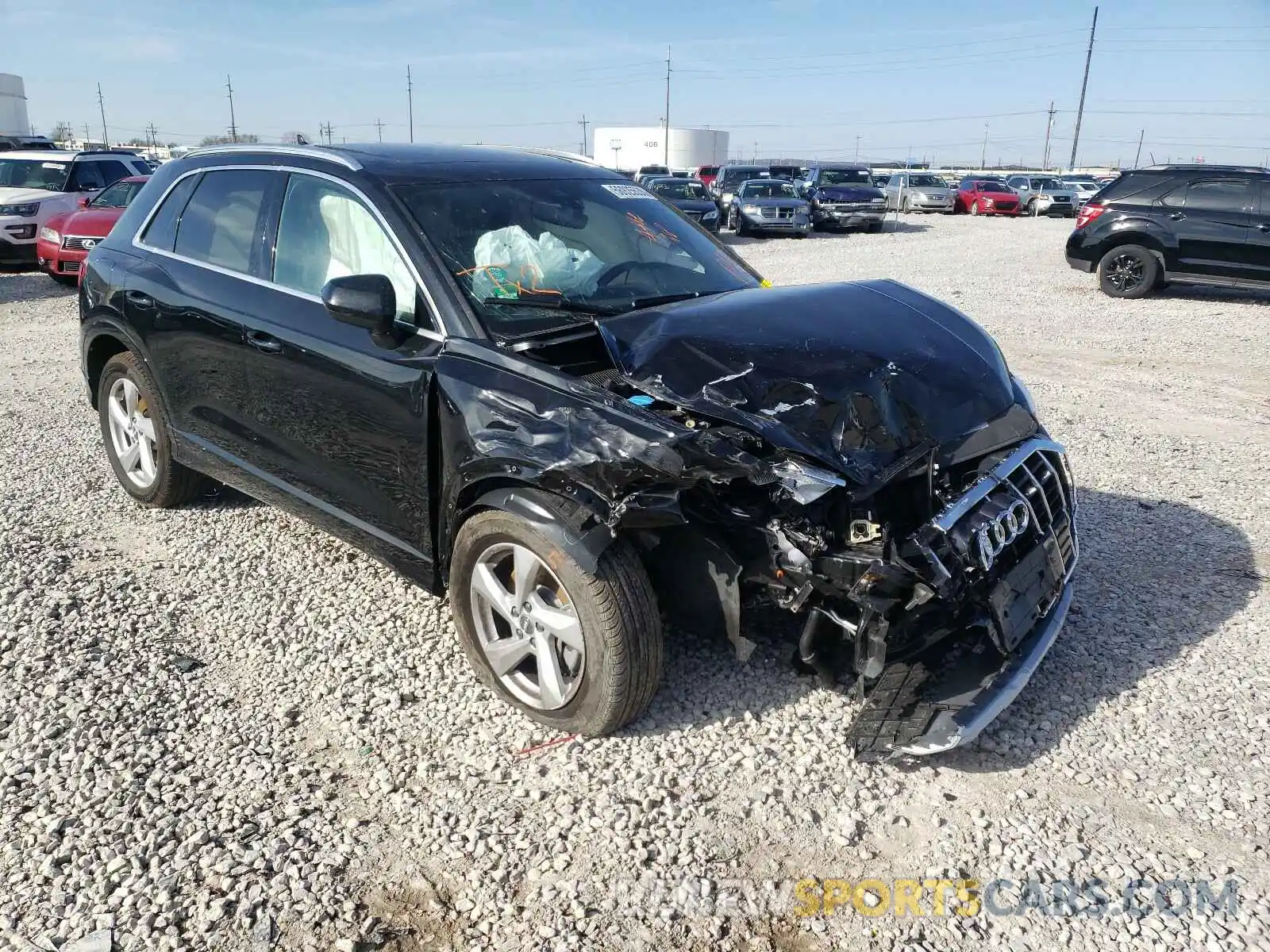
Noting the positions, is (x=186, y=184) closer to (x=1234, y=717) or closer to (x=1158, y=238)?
(x=1234, y=717)

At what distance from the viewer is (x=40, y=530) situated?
487cm

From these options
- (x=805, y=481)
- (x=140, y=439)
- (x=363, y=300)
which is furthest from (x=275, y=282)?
(x=805, y=481)

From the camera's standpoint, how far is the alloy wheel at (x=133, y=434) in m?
5.01

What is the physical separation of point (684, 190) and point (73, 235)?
47.0ft

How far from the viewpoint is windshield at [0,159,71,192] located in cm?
1535

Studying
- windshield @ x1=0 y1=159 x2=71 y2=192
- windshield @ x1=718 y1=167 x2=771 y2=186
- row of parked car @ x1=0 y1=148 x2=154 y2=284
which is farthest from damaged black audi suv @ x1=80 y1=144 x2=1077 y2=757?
windshield @ x1=718 y1=167 x2=771 y2=186

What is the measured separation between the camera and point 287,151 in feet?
13.7

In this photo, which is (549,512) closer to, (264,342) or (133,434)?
(264,342)

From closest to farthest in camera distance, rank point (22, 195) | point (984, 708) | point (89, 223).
Result: point (984, 708) → point (89, 223) → point (22, 195)

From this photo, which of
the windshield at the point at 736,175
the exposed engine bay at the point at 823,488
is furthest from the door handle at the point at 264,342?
the windshield at the point at 736,175

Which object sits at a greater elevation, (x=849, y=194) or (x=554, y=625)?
(x=849, y=194)

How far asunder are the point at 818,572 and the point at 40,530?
4182mm

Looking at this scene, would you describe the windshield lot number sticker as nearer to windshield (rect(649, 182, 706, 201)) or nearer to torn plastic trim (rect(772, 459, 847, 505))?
torn plastic trim (rect(772, 459, 847, 505))

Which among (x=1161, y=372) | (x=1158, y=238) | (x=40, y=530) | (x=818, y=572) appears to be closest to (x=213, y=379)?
(x=40, y=530)
